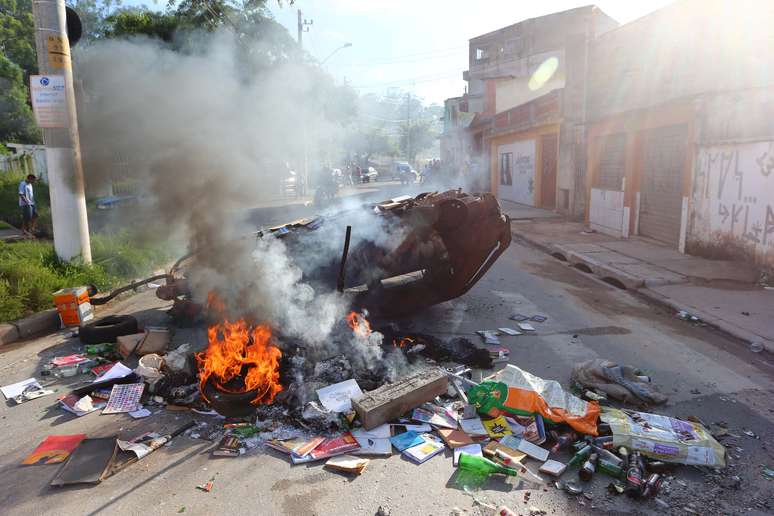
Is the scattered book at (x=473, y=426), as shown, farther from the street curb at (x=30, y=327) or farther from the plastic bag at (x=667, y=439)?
the street curb at (x=30, y=327)

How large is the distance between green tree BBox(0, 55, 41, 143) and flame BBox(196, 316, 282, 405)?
23.7 m

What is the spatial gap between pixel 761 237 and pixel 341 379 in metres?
7.29

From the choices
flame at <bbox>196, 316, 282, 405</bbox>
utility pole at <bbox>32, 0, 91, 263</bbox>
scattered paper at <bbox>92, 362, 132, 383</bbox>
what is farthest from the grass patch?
flame at <bbox>196, 316, 282, 405</bbox>

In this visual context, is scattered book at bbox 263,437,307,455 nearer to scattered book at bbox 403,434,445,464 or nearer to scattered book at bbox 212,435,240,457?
scattered book at bbox 212,435,240,457

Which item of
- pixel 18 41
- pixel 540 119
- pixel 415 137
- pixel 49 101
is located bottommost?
pixel 49 101

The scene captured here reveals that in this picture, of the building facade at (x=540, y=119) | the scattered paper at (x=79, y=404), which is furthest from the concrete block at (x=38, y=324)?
the building facade at (x=540, y=119)

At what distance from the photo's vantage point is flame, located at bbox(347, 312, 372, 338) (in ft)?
15.0

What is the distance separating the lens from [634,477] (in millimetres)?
2836

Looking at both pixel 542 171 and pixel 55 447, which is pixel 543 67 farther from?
pixel 55 447

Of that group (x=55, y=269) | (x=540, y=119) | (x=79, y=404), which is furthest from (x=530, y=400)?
(x=540, y=119)

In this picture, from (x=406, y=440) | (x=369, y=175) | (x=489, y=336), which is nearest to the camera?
(x=406, y=440)

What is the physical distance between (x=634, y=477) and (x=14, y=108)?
1071 inches

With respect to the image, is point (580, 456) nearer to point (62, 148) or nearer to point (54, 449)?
point (54, 449)

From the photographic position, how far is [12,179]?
14898mm
